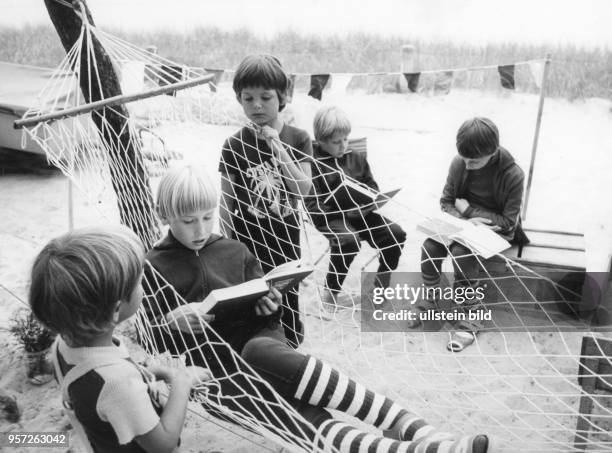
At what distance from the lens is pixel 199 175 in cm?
137

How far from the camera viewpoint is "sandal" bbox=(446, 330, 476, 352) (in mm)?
2002

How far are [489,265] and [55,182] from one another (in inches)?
108

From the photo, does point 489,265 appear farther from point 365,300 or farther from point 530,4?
point 530,4

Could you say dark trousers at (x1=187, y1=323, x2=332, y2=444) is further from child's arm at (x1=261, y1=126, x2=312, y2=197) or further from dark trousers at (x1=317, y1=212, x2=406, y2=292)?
dark trousers at (x1=317, y1=212, x2=406, y2=292)

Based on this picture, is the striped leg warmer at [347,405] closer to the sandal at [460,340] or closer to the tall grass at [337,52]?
the sandal at [460,340]

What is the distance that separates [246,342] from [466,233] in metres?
0.91

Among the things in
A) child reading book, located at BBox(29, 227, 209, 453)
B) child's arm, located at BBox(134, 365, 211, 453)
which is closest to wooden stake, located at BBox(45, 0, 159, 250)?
child's arm, located at BBox(134, 365, 211, 453)

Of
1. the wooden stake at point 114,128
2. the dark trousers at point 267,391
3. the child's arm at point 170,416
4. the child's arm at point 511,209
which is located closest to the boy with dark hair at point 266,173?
the wooden stake at point 114,128

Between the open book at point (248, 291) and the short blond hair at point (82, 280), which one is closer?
the short blond hair at point (82, 280)

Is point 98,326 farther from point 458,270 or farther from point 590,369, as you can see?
point 458,270

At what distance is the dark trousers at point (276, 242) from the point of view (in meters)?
1.81

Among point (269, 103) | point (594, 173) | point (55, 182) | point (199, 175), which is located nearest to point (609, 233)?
point (594, 173)

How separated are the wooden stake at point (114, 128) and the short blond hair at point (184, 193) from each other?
1.46ft

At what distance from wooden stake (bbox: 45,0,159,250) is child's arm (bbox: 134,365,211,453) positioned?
764 millimetres
